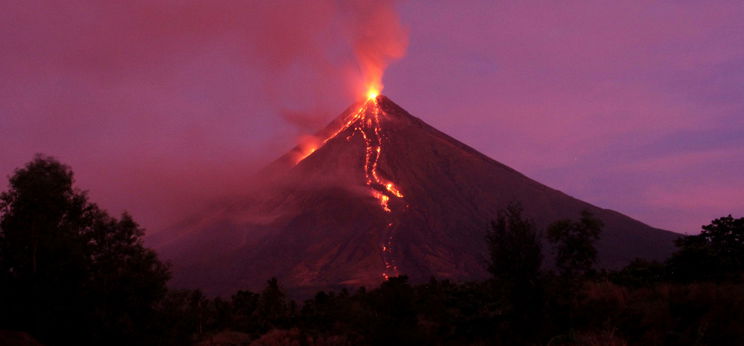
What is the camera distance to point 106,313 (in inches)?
843

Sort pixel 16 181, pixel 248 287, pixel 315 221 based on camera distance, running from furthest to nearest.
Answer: pixel 315 221, pixel 248 287, pixel 16 181

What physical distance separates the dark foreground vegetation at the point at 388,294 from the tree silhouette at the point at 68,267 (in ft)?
0.14

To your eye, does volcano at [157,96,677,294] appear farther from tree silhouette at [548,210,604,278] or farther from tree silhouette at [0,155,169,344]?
tree silhouette at [0,155,169,344]

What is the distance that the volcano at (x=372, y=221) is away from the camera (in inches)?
4697

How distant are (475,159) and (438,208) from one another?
36753 millimetres

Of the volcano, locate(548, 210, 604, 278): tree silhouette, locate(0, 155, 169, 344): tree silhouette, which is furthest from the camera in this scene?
the volcano

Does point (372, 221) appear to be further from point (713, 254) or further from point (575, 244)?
point (713, 254)

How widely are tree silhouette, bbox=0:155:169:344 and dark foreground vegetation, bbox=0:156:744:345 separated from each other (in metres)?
0.04

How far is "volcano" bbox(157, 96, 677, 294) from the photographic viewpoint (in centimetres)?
11931

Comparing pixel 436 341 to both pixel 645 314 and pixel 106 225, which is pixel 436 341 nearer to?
pixel 645 314

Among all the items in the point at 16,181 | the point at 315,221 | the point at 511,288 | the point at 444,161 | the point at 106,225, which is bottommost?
the point at 511,288

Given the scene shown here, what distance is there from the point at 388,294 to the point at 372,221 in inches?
4747

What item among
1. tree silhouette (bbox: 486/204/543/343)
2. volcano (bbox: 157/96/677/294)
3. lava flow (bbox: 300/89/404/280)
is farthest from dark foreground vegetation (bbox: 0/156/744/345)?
lava flow (bbox: 300/89/404/280)

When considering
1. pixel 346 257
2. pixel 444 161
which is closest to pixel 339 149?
pixel 444 161
